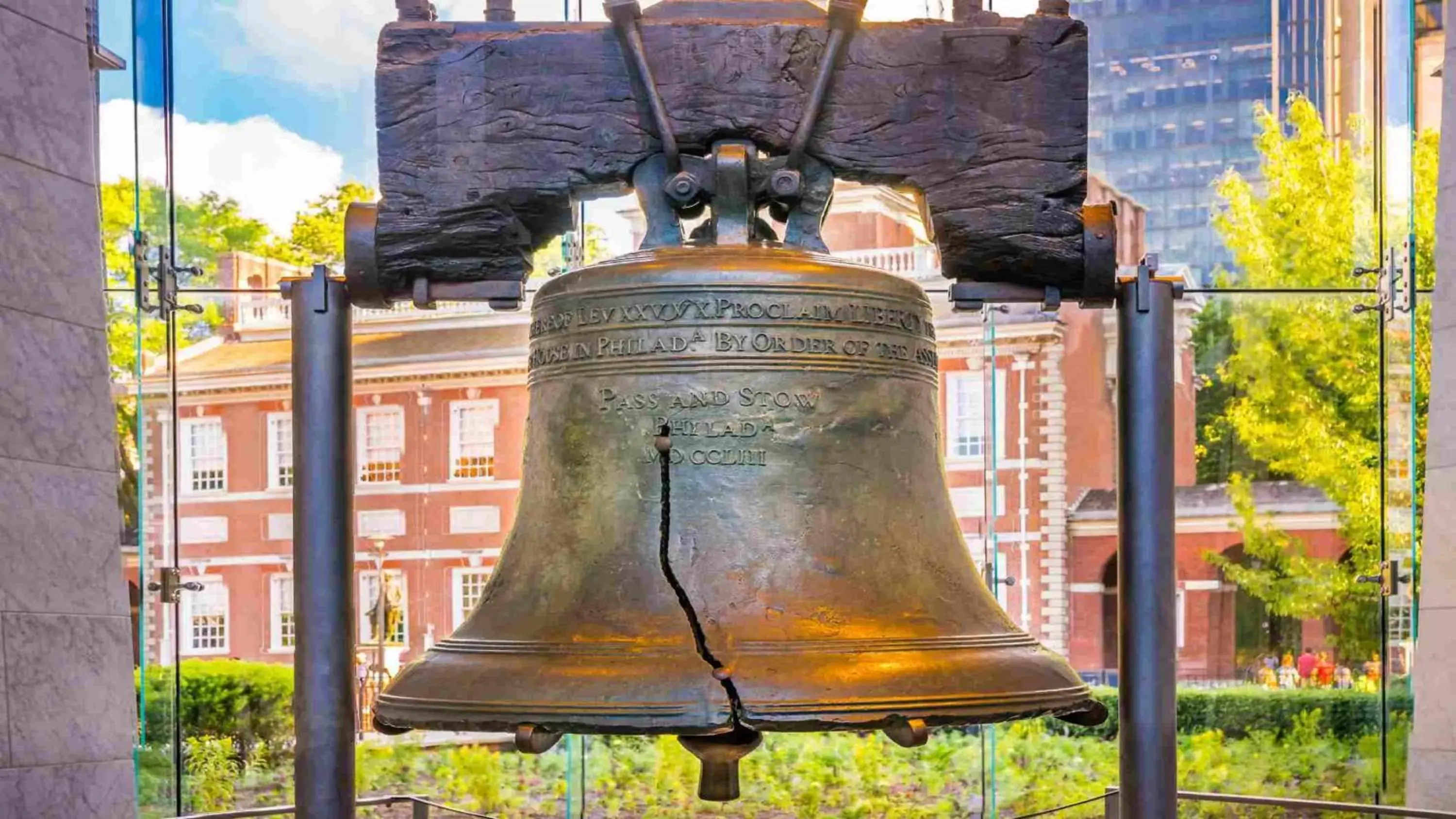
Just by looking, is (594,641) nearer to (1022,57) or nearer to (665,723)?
(665,723)

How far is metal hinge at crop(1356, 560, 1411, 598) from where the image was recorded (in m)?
7.48

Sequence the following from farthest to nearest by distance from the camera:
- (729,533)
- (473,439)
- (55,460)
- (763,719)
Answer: (473,439)
(55,460)
(729,533)
(763,719)

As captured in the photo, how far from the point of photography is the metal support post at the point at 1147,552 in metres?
2.84

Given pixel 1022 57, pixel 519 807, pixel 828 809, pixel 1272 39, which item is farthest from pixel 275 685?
pixel 1022 57

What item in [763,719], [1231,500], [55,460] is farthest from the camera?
[1231,500]

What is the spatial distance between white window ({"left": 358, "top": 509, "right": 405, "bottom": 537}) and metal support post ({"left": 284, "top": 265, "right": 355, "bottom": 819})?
5488 millimetres

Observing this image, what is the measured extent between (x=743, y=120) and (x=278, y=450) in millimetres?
6033

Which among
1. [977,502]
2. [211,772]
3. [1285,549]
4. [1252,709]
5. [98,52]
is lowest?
[211,772]

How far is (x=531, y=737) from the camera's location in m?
2.45

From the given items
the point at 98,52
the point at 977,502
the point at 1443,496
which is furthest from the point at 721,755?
the point at 977,502

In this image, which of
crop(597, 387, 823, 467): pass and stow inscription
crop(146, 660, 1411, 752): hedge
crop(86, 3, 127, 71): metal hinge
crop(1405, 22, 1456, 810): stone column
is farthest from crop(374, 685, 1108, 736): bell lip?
crop(146, 660, 1411, 752): hedge

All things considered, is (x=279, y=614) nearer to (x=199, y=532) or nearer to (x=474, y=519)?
(x=199, y=532)

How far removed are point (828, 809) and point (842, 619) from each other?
573cm

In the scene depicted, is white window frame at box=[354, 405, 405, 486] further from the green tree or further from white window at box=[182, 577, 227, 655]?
the green tree
